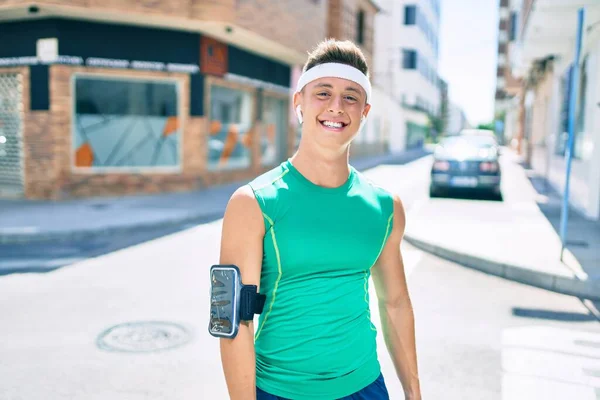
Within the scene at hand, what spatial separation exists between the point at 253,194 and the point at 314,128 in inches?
12.3

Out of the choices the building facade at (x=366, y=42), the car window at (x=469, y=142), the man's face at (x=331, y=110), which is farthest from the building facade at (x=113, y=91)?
the man's face at (x=331, y=110)

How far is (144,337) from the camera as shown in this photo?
4.77m

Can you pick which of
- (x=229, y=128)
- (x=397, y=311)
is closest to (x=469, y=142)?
(x=229, y=128)

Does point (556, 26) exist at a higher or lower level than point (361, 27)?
lower

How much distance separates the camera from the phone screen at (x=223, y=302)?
5.50ft

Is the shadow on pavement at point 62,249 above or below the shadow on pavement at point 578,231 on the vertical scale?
below

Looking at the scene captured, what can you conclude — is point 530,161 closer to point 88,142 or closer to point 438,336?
point 88,142

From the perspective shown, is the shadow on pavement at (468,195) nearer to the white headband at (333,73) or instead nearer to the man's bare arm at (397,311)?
the man's bare arm at (397,311)

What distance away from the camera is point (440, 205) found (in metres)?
13.9

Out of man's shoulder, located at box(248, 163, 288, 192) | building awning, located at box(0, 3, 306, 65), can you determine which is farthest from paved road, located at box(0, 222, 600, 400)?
building awning, located at box(0, 3, 306, 65)

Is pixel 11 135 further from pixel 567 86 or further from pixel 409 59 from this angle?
pixel 409 59

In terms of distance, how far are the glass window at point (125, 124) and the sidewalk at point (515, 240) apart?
6.78m

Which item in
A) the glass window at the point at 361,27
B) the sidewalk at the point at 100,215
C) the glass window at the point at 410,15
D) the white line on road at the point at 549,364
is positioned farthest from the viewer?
the glass window at the point at 410,15

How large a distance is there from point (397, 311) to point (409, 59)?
58122mm
